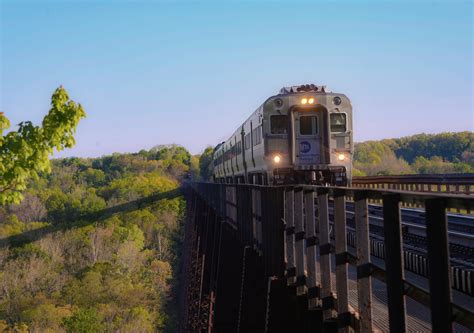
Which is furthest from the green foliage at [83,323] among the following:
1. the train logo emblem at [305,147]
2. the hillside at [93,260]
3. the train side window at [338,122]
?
the train side window at [338,122]

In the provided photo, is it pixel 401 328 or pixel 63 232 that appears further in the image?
pixel 63 232

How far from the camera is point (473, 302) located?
3.08 m

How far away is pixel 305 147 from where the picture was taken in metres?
16.2

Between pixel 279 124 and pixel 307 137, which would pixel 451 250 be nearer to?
pixel 279 124

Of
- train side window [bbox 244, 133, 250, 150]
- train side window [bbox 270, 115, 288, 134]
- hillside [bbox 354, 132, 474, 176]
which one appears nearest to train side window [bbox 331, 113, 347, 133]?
train side window [bbox 270, 115, 288, 134]

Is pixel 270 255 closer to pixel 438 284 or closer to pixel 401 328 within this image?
pixel 401 328

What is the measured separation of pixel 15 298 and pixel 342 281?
63.9m

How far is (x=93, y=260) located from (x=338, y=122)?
73.8 metres

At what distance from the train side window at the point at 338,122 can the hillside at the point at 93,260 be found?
143ft

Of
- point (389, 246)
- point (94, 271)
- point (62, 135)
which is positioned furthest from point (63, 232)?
point (389, 246)

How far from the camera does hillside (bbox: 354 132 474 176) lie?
73169mm

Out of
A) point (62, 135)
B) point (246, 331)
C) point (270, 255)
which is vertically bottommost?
point (246, 331)

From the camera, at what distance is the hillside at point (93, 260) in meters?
58.9

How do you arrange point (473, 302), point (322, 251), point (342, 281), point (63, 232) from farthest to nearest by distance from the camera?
point (63, 232)
point (322, 251)
point (342, 281)
point (473, 302)
